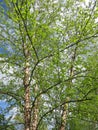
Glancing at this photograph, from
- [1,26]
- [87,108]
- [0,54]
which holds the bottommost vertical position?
[87,108]

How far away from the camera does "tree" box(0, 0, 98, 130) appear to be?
400 inches

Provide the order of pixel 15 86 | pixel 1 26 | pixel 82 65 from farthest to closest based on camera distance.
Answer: pixel 15 86, pixel 1 26, pixel 82 65

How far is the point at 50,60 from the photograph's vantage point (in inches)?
457

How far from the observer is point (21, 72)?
13.2m

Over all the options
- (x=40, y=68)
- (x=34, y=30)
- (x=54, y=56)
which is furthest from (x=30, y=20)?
(x=40, y=68)

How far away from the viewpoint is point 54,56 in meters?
10.1

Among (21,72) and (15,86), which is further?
(15,86)

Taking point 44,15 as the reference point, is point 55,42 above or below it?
below

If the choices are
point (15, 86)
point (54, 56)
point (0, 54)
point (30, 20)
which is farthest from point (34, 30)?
point (15, 86)

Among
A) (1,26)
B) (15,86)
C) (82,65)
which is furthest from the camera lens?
(15,86)

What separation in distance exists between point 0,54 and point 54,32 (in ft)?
8.03

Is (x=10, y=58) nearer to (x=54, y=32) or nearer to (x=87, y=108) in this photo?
(x=54, y=32)

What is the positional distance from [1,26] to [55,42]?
10.2ft

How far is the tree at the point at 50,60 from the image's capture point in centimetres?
1015
